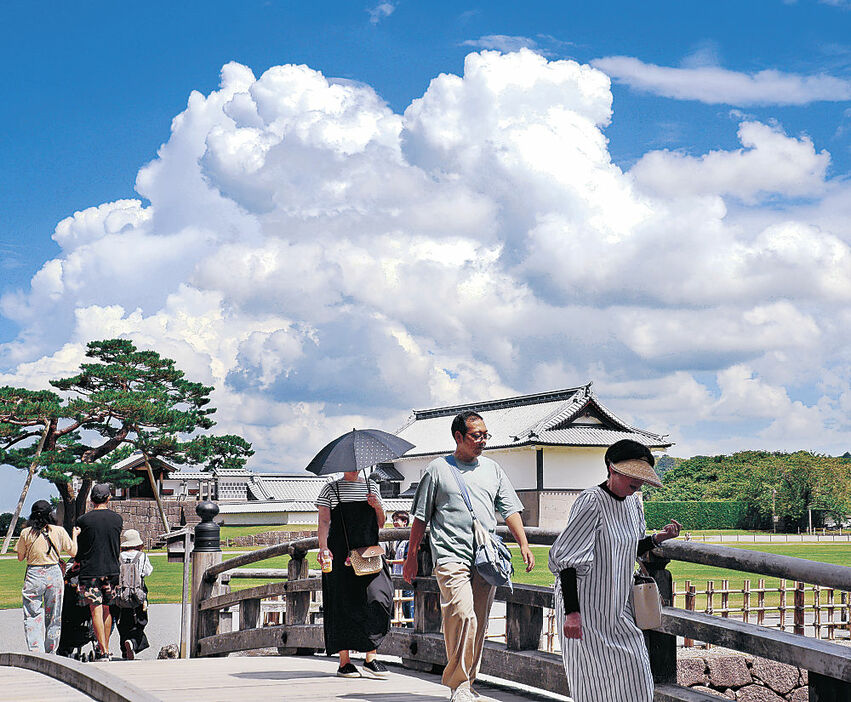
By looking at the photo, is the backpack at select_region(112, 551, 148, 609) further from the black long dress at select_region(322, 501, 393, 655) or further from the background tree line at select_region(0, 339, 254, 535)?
the background tree line at select_region(0, 339, 254, 535)

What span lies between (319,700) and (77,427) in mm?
38770

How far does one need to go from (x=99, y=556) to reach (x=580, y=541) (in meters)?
6.47

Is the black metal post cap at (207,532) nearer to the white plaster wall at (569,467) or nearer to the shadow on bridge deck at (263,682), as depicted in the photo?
the shadow on bridge deck at (263,682)

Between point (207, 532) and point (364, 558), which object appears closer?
point (364, 558)

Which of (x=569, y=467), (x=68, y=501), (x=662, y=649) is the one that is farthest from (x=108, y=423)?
(x=662, y=649)

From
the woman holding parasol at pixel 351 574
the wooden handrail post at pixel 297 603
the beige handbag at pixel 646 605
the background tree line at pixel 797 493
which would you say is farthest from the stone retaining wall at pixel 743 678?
the background tree line at pixel 797 493

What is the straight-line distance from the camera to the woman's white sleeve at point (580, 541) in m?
4.11

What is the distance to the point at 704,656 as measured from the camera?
14.6m

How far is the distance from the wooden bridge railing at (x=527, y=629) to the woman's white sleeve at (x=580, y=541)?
72 cm

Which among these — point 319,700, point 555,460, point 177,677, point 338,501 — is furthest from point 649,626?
point 555,460

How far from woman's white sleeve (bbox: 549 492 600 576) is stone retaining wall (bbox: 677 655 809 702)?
35.5 ft

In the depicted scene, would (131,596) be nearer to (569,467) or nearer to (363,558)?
(363,558)

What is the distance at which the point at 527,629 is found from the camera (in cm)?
603

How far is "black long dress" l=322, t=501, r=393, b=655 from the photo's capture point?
677 cm
